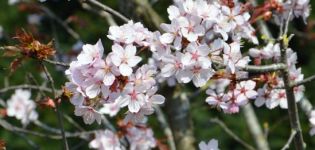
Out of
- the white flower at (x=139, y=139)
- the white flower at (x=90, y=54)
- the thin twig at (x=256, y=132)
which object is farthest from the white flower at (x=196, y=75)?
the thin twig at (x=256, y=132)

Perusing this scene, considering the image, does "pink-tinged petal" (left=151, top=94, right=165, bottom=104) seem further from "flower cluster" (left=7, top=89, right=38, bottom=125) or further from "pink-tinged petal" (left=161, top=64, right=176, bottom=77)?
"flower cluster" (left=7, top=89, right=38, bottom=125)

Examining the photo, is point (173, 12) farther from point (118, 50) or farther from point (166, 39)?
point (118, 50)

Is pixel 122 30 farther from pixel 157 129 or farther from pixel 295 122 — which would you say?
pixel 157 129

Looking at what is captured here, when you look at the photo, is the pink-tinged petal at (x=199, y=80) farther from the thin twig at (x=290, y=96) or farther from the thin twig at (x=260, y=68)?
the thin twig at (x=290, y=96)

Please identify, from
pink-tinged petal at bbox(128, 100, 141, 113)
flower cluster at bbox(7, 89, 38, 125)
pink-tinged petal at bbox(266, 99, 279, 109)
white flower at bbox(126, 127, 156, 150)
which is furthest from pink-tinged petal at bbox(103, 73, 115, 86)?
flower cluster at bbox(7, 89, 38, 125)

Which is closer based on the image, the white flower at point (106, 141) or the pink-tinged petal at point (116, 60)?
the pink-tinged petal at point (116, 60)

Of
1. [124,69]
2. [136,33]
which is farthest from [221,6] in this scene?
[124,69]
